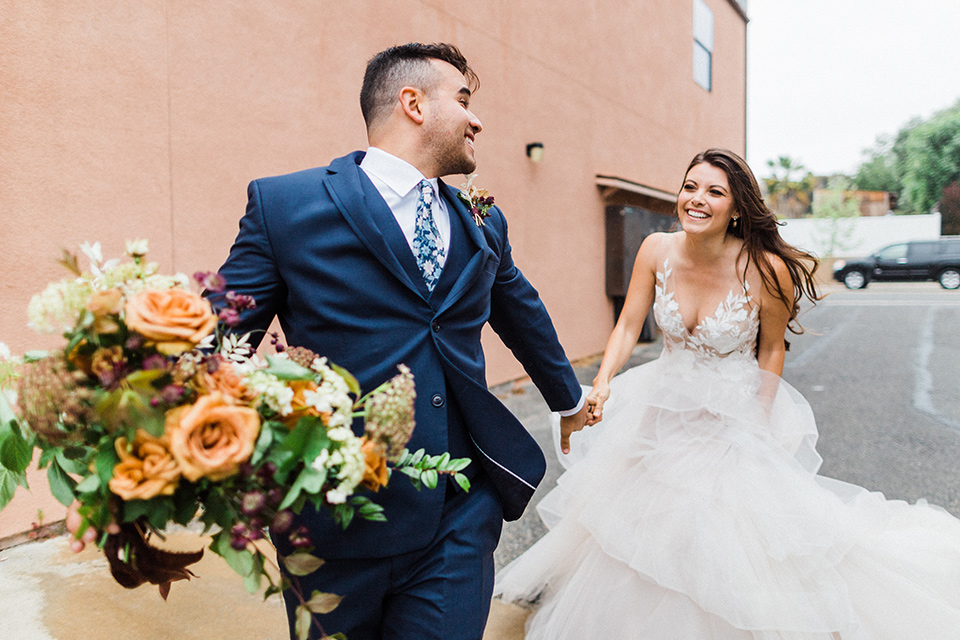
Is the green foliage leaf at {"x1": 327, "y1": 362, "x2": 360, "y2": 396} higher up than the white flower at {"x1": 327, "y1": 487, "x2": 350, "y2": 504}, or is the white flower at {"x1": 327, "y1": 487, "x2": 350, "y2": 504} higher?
the green foliage leaf at {"x1": 327, "y1": 362, "x2": 360, "y2": 396}

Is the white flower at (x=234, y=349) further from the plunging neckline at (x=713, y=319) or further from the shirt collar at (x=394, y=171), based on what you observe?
Result: the plunging neckline at (x=713, y=319)

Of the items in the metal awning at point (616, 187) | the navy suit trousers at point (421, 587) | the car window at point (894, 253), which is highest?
the metal awning at point (616, 187)

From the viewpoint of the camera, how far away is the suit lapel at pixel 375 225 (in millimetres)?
1725

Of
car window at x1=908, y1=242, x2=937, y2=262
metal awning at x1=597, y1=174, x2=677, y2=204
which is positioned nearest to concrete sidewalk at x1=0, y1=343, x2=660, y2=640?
metal awning at x1=597, y1=174, x2=677, y2=204

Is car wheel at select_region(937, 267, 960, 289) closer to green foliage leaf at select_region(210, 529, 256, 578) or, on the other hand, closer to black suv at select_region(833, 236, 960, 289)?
black suv at select_region(833, 236, 960, 289)

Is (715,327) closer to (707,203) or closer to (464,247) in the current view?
(707,203)

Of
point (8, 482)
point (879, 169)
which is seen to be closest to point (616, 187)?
point (8, 482)

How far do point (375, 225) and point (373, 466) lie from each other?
2.45 ft

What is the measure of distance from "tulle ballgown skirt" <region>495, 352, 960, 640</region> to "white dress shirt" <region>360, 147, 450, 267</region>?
1.54 m

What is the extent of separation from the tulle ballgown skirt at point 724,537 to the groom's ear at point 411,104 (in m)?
1.77

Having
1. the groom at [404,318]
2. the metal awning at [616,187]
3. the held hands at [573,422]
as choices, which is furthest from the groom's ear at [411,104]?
the metal awning at [616,187]

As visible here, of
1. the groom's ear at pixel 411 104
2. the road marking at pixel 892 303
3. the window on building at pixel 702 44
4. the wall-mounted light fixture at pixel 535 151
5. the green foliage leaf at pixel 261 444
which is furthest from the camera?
the road marking at pixel 892 303

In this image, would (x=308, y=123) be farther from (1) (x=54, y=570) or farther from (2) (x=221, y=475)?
(2) (x=221, y=475)

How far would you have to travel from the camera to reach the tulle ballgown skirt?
2.45 meters
